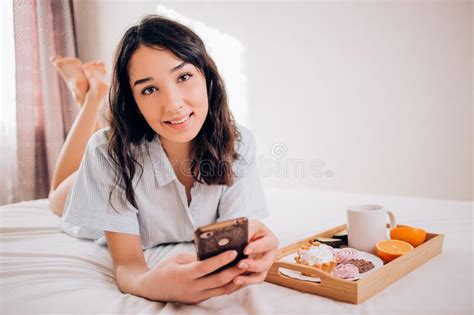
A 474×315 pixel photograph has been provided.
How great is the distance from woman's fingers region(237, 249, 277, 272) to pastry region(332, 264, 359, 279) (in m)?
0.12

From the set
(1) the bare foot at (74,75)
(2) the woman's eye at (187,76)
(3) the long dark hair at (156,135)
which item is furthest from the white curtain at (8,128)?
(2) the woman's eye at (187,76)

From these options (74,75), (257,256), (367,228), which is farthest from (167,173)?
(74,75)

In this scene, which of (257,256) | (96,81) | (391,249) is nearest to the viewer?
(257,256)

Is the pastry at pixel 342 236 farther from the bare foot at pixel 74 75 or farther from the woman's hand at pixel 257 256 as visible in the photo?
the bare foot at pixel 74 75

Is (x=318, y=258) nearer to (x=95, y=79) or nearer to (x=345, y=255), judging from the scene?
(x=345, y=255)

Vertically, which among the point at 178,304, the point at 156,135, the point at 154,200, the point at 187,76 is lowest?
the point at 178,304

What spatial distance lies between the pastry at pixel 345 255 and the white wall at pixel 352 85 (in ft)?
5.26

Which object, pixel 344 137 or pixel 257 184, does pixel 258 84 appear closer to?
pixel 344 137

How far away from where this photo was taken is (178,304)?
2.31 feet

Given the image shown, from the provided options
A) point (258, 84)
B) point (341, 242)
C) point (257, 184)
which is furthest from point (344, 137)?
point (341, 242)

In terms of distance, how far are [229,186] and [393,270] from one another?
47cm

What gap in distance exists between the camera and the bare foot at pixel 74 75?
1.66 metres

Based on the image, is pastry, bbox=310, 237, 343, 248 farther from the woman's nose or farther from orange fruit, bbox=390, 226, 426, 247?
the woman's nose

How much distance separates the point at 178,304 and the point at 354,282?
30 centimetres
